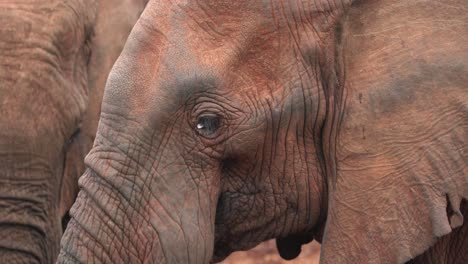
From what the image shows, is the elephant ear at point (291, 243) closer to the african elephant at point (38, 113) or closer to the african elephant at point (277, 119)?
the african elephant at point (277, 119)

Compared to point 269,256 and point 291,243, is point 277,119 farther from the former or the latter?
point 269,256

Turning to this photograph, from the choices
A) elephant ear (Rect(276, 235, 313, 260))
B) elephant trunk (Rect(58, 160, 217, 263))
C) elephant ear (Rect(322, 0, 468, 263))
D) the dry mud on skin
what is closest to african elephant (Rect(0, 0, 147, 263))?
elephant ear (Rect(276, 235, 313, 260))

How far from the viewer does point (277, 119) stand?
4.45m

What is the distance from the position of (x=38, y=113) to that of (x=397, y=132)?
2.09m

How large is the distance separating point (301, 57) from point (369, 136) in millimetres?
299

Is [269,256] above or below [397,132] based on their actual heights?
below

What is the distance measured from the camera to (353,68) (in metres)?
4.42

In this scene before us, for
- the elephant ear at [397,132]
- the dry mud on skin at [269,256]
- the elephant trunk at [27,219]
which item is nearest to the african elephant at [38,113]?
the elephant trunk at [27,219]

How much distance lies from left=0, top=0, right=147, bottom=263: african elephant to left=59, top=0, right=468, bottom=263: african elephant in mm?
1578

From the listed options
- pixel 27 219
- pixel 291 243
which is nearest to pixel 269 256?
pixel 27 219

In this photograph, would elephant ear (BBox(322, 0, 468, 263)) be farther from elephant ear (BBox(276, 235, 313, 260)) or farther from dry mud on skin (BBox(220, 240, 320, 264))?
dry mud on skin (BBox(220, 240, 320, 264))

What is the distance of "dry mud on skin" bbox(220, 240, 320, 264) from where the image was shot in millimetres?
9164

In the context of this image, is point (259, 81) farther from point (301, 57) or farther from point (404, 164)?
point (404, 164)

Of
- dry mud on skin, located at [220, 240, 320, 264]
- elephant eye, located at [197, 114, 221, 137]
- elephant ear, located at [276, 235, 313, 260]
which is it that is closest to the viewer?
elephant eye, located at [197, 114, 221, 137]
